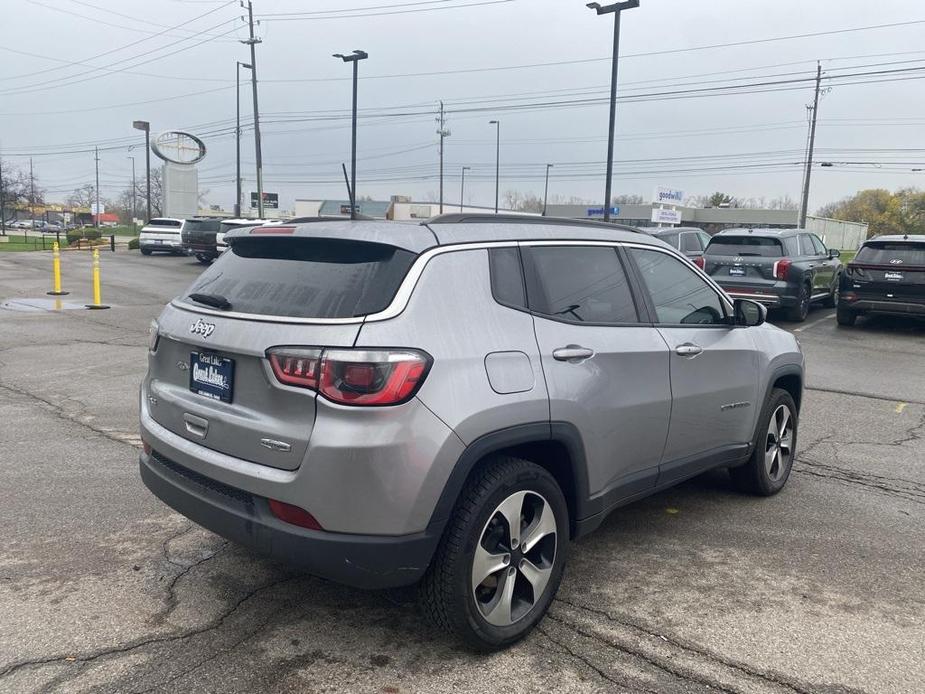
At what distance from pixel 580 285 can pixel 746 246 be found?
11642 mm

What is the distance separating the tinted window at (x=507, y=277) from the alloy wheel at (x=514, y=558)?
2.61 ft

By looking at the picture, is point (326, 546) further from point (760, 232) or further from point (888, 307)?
point (760, 232)

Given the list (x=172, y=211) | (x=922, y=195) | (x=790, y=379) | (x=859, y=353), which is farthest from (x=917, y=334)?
(x=922, y=195)

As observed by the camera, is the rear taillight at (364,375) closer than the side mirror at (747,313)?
Yes

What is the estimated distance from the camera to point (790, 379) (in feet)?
17.4

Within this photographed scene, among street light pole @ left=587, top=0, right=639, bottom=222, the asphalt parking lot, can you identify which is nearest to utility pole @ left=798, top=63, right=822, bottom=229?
street light pole @ left=587, top=0, right=639, bottom=222

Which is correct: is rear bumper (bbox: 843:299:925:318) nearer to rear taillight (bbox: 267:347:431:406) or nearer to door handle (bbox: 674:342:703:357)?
door handle (bbox: 674:342:703:357)

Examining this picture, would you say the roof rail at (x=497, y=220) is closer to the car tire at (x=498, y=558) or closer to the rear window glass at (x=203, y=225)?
the car tire at (x=498, y=558)

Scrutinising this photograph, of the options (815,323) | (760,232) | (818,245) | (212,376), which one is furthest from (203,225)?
(212,376)

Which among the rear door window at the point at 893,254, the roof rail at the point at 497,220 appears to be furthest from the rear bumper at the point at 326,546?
the rear door window at the point at 893,254

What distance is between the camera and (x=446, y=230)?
3205 mm

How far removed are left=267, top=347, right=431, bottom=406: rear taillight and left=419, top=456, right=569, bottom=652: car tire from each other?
53 cm

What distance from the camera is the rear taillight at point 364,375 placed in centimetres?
273

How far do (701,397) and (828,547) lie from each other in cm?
113
